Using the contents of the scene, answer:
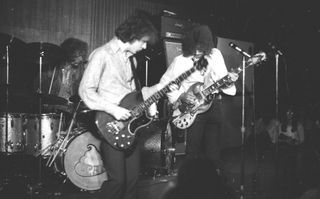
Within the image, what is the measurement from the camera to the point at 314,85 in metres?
9.25

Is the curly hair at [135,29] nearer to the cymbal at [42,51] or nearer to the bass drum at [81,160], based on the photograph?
the bass drum at [81,160]

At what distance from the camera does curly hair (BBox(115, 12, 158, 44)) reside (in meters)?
3.06

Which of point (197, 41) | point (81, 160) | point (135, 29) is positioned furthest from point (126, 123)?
point (81, 160)

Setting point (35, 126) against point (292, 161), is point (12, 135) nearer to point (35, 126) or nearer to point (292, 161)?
point (35, 126)

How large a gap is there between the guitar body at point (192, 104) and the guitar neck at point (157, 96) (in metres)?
0.19

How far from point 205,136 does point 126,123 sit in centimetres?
127

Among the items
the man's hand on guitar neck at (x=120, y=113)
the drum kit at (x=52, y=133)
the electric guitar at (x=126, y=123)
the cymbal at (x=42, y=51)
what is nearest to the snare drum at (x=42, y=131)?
the drum kit at (x=52, y=133)

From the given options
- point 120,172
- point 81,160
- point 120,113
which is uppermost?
point 120,113

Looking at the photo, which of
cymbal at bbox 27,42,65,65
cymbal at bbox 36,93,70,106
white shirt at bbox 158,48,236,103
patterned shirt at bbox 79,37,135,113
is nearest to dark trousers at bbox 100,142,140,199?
patterned shirt at bbox 79,37,135,113

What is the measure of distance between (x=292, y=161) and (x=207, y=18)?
3.76 meters

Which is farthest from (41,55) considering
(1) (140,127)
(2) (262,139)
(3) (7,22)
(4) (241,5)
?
(2) (262,139)

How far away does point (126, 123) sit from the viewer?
10.3ft

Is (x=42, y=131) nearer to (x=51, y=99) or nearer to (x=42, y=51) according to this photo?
(x=51, y=99)

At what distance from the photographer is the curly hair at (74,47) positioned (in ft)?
21.5
